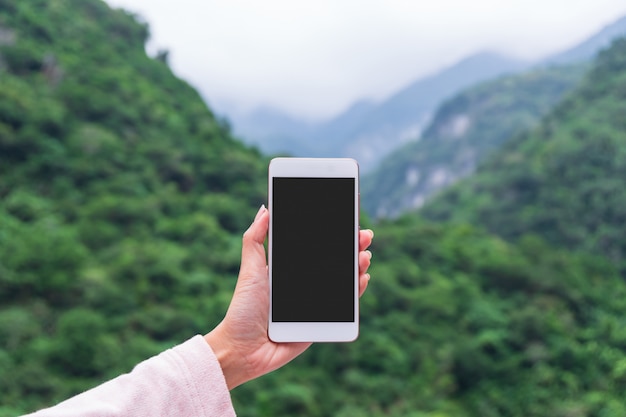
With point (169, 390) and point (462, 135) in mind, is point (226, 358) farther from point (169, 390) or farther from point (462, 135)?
point (462, 135)

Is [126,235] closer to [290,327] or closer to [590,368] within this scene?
[590,368]

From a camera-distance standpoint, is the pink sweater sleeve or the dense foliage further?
the dense foliage

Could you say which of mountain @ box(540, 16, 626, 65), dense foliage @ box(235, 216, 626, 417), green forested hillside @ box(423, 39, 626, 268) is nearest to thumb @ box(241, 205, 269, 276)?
dense foliage @ box(235, 216, 626, 417)

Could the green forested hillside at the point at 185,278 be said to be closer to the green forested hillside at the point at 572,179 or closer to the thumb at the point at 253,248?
the green forested hillside at the point at 572,179

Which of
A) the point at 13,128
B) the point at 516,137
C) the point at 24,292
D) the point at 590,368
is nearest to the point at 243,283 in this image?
the point at 24,292

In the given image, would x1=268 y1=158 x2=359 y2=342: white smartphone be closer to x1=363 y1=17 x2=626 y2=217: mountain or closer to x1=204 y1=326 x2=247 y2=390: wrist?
x1=204 y1=326 x2=247 y2=390: wrist

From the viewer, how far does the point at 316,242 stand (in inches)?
40.2

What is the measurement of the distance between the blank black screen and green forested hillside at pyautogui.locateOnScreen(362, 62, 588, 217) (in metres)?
35.2

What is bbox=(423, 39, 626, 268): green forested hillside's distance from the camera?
17.4 metres

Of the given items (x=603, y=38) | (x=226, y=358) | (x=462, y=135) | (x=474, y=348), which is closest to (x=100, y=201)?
(x=474, y=348)

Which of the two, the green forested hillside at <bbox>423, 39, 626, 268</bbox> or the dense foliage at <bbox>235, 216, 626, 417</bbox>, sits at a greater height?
the green forested hillside at <bbox>423, 39, 626, 268</bbox>

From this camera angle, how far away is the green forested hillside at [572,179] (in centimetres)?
1742

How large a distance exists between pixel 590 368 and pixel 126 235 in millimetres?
9299

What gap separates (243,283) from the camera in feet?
3.03
